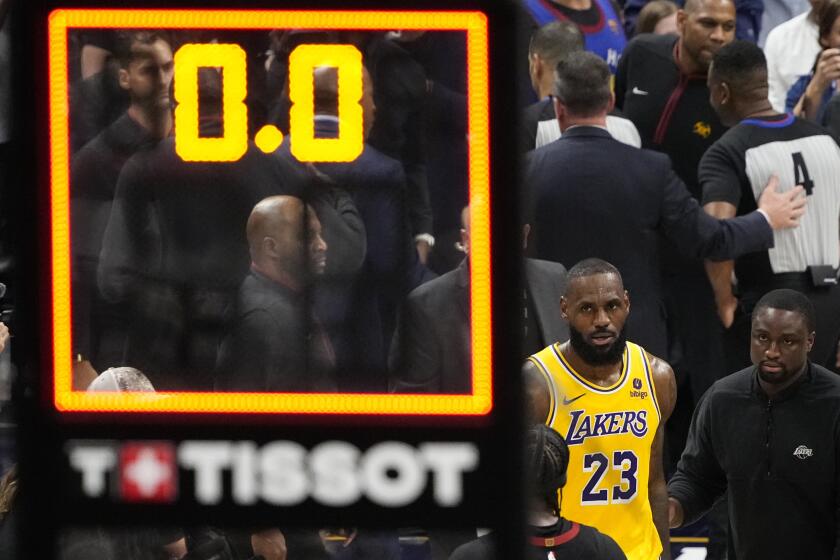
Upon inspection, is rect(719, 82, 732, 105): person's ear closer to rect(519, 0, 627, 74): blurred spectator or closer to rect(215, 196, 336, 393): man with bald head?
rect(519, 0, 627, 74): blurred spectator

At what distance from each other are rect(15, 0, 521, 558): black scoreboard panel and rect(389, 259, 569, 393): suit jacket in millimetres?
18

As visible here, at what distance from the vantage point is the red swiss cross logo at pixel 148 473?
3195mm

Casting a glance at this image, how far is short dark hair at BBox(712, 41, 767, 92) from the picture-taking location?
763cm

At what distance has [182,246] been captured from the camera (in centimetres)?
319

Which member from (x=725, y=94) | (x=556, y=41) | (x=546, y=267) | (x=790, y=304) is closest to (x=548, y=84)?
(x=556, y=41)

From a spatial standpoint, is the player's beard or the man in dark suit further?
→ the player's beard

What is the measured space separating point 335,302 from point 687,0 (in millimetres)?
5765

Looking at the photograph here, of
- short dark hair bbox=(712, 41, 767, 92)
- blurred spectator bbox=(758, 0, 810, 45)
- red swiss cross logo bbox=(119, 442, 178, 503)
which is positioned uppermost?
blurred spectator bbox=(758, 0, 810, 45)

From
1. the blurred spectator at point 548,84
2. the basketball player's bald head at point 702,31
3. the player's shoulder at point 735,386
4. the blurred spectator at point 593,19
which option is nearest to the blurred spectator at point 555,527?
the player's shoulder at point 735,386

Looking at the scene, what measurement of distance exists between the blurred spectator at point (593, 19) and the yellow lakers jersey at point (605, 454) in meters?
2.79

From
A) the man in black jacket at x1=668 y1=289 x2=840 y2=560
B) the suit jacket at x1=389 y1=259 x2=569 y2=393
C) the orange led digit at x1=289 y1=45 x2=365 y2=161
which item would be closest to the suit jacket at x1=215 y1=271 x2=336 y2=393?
the suit jacket at x1=389 y1=259 x2=569 y2=393

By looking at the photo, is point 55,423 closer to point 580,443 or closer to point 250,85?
point 250,85

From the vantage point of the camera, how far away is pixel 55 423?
10.6ft

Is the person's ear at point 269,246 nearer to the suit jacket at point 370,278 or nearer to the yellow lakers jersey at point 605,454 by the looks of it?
the suit jacket at point 370,278
